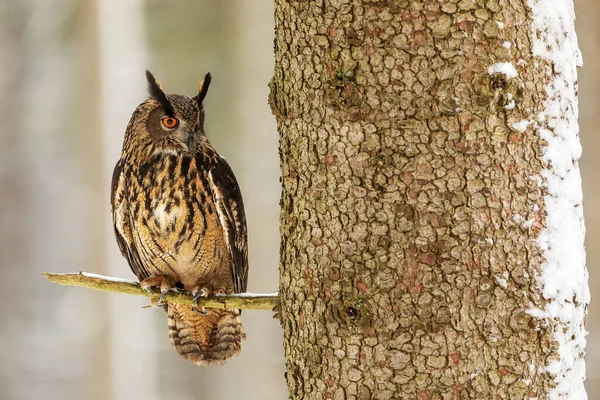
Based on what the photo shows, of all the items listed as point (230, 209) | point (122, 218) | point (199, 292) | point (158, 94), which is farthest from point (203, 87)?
point (199, 292)

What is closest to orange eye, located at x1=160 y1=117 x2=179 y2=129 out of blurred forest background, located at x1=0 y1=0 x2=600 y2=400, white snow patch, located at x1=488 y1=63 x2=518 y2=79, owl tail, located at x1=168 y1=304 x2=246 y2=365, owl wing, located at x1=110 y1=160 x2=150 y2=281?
owl wing, located at x1=110 y1=160 x2=150 y2=281

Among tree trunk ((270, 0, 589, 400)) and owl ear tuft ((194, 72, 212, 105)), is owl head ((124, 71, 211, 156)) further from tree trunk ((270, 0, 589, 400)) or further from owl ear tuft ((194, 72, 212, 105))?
tree trunk ((270, 0, 589, 400))

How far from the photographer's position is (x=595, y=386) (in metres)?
5.04

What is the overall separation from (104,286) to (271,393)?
4.35 metres

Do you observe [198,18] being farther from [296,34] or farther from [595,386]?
[296,34]

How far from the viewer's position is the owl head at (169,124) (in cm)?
277

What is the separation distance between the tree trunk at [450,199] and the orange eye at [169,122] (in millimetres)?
1222

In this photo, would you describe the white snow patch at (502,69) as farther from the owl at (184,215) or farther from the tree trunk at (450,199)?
the owl at (184,215)

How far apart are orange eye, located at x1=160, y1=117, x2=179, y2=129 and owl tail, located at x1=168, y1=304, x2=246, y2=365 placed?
67cm

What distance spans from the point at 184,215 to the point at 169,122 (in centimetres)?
33

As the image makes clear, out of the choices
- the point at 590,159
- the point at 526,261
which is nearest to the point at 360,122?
the point at 526,261

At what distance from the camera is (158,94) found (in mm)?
2738

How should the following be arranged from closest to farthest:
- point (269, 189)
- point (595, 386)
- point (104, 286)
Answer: point (104, 286) < point (595, 386) < point (269, 189)

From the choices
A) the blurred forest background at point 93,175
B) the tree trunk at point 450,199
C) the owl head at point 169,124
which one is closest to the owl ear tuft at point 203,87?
the owl head at point 169,124
